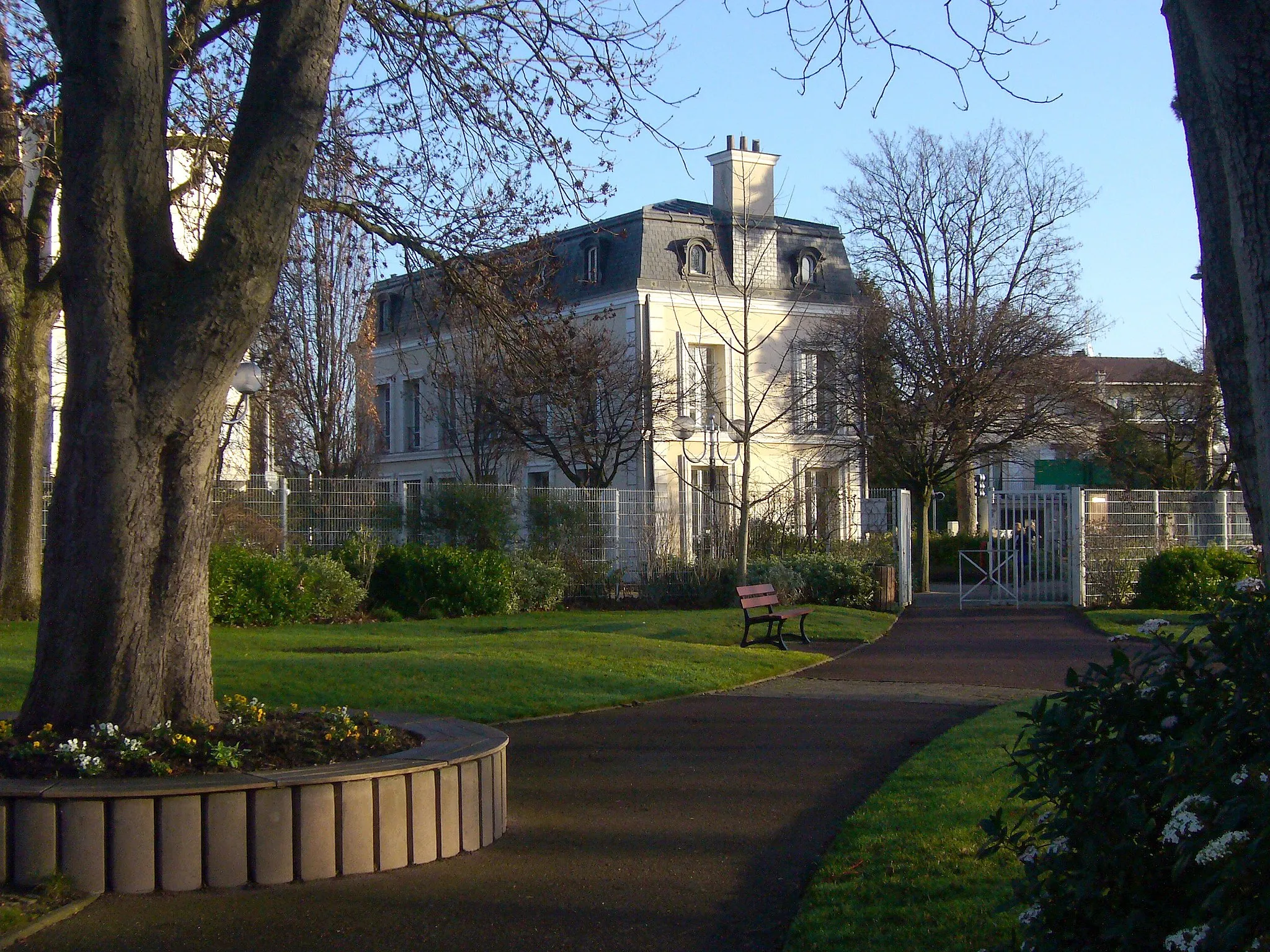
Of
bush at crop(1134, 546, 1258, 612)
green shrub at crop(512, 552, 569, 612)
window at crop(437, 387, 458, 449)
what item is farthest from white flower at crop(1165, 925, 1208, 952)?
window at crop(437, 387, 458, 449)

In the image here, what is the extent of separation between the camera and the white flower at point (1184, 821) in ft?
9.66

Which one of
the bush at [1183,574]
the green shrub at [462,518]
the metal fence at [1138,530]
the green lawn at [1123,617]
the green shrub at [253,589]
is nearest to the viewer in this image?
the green shrub at [253,589]

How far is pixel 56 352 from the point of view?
27438 millimetres

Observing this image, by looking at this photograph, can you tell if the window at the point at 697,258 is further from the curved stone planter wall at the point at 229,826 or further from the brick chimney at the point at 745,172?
the curved stone planter wall at the point at 229,826

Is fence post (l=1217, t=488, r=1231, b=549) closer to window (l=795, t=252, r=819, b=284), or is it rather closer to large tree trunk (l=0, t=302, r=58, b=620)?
window (l=795, t=252, r=819, b=284)

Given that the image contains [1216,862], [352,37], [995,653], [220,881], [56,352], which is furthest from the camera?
[56,352]

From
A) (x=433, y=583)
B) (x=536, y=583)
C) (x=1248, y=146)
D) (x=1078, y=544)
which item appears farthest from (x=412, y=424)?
(x=1248, y=146)

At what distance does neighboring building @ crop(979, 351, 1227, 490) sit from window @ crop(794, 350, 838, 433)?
410cm

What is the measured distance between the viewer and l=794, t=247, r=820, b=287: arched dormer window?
3622 cm

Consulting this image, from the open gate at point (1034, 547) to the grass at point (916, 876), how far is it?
16762mm

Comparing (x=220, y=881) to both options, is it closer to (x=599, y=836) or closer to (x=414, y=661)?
(x=599, y=836)

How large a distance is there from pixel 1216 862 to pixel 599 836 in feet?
12.9

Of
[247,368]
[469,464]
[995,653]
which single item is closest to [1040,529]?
[995,653]

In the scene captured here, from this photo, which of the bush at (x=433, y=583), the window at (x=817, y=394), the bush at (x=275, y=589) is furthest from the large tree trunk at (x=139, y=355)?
the window at (x=817, y=394)
